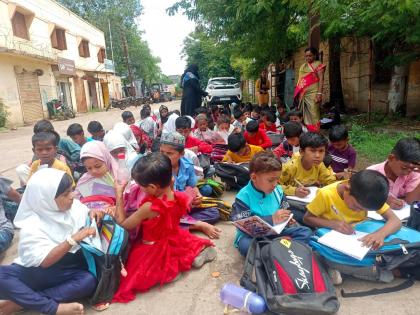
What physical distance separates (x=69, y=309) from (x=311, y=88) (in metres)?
4.80

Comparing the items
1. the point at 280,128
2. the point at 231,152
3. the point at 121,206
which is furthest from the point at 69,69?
the point at 121,206

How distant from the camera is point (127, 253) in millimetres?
2311

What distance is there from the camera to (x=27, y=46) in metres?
16.2

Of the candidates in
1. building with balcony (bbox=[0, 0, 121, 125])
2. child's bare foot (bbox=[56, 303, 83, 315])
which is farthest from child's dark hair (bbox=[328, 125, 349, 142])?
building with balcony (bbox=[0, 0, 121, 125])

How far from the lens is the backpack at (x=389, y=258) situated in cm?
206

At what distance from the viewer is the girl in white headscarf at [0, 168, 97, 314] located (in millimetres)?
1888

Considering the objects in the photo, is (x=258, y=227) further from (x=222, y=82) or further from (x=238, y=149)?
(x=222, y=82)

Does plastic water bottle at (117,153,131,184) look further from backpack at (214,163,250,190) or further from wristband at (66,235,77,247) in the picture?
wristband at (66,235,77,247)

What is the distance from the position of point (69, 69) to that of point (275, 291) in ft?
69.1

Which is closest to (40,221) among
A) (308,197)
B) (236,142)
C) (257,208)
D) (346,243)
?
(257,208)

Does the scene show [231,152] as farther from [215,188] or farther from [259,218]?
[259,218]

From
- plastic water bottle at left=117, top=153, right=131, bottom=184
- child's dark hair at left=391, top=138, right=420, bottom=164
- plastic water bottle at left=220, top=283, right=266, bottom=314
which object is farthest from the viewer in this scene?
plastic water bottle at left=117, top=153, right=131, bottom=184

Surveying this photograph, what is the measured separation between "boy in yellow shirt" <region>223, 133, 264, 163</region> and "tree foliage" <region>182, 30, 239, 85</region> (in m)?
17.2

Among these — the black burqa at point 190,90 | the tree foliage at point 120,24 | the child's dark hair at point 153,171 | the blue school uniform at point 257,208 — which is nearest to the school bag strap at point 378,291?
the blue school uniform at point 257,208
